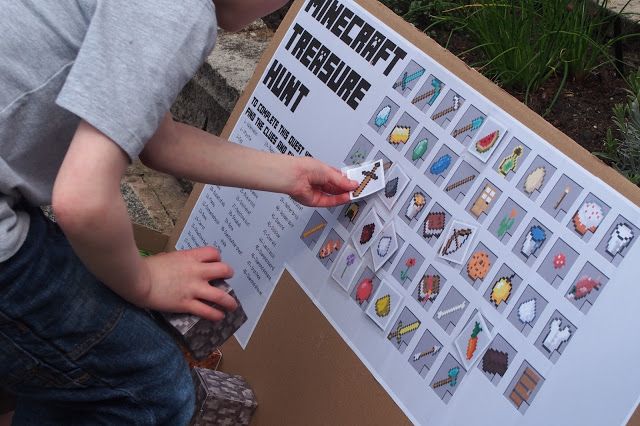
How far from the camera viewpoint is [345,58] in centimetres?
168

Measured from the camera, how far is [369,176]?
60.8 inches

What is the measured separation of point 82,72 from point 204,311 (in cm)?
48

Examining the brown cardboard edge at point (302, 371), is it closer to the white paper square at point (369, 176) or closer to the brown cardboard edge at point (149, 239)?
the white paper square at point (369, 176)

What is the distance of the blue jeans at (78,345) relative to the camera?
1240 millimetres

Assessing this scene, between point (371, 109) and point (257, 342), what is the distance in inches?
20.0

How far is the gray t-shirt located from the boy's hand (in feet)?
1.34

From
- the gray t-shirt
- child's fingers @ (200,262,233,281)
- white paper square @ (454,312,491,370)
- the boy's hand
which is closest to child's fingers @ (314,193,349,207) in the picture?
the boy's hand

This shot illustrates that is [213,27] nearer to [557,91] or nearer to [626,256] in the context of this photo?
[626,256]

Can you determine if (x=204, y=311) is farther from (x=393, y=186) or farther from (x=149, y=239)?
(x=149, y=239)

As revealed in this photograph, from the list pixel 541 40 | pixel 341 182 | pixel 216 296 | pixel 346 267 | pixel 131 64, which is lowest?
pixel 216 296

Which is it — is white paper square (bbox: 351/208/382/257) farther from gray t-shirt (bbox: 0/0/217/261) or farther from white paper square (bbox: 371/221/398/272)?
gray t-shirt (bbox: 0/0/217/261)

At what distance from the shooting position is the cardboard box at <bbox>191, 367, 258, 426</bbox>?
1652 millimetres

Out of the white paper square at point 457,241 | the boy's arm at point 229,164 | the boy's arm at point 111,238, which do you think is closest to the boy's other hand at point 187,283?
the boy's arm at point 111,238

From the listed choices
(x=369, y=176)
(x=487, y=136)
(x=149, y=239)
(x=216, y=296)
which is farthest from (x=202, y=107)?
(x=487, y=136)
